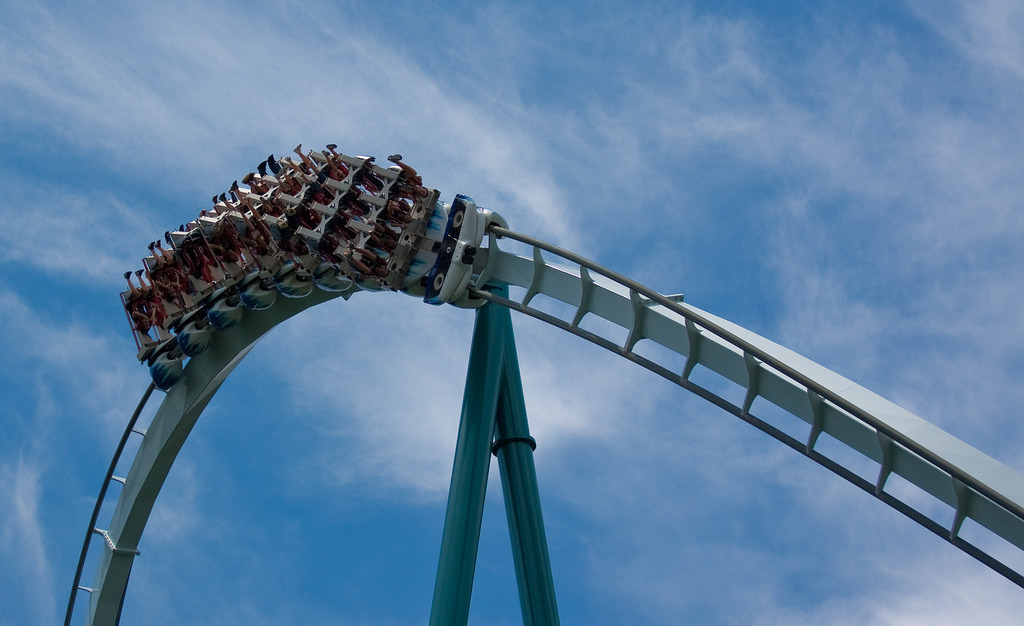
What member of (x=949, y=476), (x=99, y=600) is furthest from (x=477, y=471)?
(x=99, y=600)

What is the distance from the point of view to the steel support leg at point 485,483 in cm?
1195

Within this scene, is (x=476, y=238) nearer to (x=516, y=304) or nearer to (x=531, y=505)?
(x=516, y=304)

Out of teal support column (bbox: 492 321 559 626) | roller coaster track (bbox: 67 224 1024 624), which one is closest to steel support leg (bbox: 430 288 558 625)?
teal support column (bbox: 492 321 559 626)

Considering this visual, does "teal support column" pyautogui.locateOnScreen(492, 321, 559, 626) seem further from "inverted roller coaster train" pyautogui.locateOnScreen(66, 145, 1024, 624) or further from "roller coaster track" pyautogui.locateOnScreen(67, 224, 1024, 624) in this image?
"roller coaster track" pyautogui.locateOnScreen(67, 224, 1024, 624)

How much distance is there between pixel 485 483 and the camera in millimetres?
12312

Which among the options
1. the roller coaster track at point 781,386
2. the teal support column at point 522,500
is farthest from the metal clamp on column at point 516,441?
the roller coaster track at point 781,386

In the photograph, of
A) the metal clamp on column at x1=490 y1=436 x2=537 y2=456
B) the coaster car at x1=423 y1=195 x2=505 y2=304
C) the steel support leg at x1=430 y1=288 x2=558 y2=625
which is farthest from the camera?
the metal clamp on column at x1=490 y1=436 x2=537 y2=456

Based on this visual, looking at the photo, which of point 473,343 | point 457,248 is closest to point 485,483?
point 473,343

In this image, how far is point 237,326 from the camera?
1379 centimetres

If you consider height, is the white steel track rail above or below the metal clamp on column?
below

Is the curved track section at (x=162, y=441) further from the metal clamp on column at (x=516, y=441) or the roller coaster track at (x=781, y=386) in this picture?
the metal clamp on column at (x=516, y=441)

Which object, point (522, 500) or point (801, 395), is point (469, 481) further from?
point (801, 395)

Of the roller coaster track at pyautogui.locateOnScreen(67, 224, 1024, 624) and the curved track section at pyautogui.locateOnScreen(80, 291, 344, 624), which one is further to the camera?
the curved track section at pyautogui.locateOnScreen(80, 291, 344, 624)

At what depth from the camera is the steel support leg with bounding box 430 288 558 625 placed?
12.0 m
